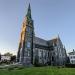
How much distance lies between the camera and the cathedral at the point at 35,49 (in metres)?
62.7

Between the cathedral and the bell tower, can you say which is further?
the cathedral

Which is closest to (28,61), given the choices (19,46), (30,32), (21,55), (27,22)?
(21,55)

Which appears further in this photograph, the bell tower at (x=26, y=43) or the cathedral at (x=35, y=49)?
the cathedral at (x=35, y=49)

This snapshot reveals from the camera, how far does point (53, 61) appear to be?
73.9m

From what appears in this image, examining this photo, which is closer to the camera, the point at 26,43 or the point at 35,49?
the point at 26,43

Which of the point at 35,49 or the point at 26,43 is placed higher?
the point at 26,43

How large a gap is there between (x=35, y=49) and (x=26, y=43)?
5913 mm

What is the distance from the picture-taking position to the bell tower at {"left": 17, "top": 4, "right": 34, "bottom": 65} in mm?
61444

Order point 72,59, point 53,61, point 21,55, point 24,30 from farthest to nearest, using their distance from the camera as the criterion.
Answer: point 72,59
point 53,61
point 24,30
point 21,55

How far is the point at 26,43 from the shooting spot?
63656 millimetres

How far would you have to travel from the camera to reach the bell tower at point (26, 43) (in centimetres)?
6144

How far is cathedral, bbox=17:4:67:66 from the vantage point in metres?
62.7

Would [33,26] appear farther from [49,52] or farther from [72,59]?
[72,59]

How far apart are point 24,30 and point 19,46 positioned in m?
7.95
